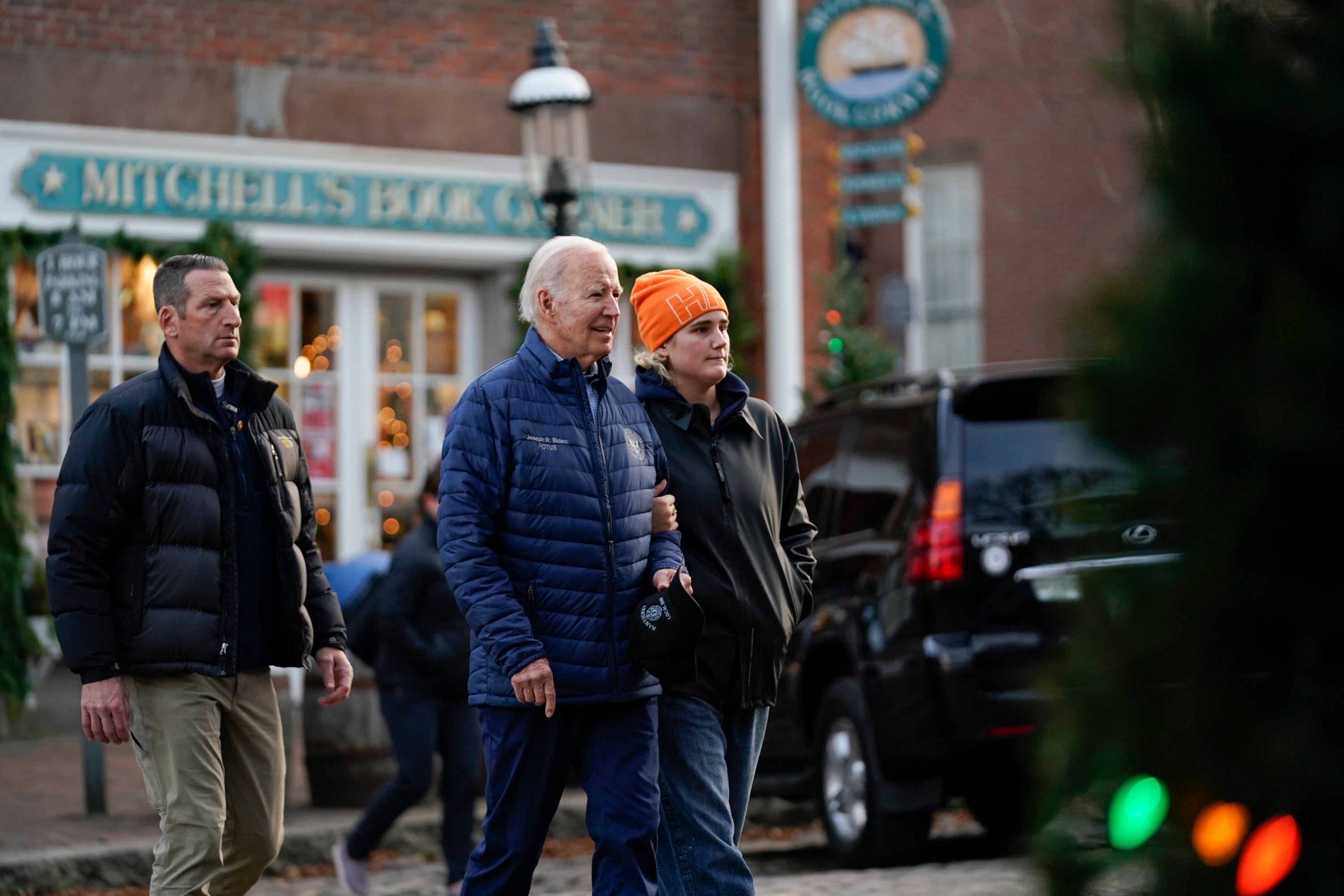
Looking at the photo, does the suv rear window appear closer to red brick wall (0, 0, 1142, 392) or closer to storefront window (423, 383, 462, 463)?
red brick wall (0, 0, 1142, 392)

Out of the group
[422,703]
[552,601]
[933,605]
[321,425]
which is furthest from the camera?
[321,425]

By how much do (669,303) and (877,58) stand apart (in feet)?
27.2

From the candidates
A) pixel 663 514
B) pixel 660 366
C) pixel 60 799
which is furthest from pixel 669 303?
pixel 60 799

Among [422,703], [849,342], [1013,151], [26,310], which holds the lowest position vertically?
[422,703]

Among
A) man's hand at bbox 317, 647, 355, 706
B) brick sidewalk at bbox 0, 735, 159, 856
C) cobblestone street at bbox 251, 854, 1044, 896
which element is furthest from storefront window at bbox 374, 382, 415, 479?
man's hand at bbox 317, 647, 355, 706

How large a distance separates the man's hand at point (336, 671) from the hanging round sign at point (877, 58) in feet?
27.2

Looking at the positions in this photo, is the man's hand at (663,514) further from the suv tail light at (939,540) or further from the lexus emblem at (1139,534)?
the lexus emblem at (1139,534)

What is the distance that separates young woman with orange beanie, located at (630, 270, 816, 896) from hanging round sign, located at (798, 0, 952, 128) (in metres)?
7.97

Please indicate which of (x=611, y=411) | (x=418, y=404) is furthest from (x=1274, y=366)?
(x=418, y=404)

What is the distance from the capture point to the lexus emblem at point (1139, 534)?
5.54 feet

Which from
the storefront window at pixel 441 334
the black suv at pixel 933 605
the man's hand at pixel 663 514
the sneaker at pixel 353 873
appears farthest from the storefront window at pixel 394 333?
the man's hand at pixel 663 514

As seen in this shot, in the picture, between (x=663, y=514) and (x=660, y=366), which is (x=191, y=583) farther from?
(x=660, y=366)

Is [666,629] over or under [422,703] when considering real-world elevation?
over

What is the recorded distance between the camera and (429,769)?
23.6 ft
